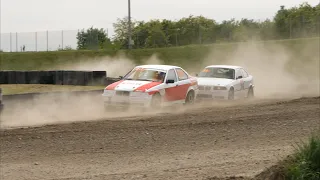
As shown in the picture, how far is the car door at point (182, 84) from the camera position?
1819cm

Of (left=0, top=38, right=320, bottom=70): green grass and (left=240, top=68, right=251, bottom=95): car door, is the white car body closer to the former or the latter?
(left=240, top=68, right=251, bottom=95): car door

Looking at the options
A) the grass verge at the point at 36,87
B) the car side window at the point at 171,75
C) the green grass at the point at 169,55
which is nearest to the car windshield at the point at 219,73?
the car side window at the point at 171,75

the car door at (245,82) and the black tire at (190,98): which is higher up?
the car door at (245,82)

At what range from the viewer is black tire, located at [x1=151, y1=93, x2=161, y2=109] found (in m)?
16.7

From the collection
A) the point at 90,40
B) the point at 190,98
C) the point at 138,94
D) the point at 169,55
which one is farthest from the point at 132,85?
the point at 90,40

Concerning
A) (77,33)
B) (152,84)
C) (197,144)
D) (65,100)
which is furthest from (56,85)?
(77,33)

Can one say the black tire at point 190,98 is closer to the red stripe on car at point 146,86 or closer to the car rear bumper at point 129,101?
the red stripe on car at point 146,86

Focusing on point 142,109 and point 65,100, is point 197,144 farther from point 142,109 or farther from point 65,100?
point 65,100

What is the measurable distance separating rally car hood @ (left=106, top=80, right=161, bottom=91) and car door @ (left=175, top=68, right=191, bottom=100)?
1145 mm

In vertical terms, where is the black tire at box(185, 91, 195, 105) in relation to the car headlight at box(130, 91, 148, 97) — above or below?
below

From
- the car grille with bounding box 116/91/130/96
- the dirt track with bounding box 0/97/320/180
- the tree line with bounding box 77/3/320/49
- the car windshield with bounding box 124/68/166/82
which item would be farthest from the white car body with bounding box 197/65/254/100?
the tree line with bounding box 77/3/320/49

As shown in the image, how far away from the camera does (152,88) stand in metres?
16.8

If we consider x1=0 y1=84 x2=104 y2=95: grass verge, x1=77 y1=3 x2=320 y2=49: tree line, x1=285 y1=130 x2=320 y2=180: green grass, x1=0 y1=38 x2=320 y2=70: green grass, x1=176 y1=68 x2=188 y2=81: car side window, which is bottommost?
x1=285 y1=130 x2=320 y2=180: green grass

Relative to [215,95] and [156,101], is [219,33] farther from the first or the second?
[156,101]
